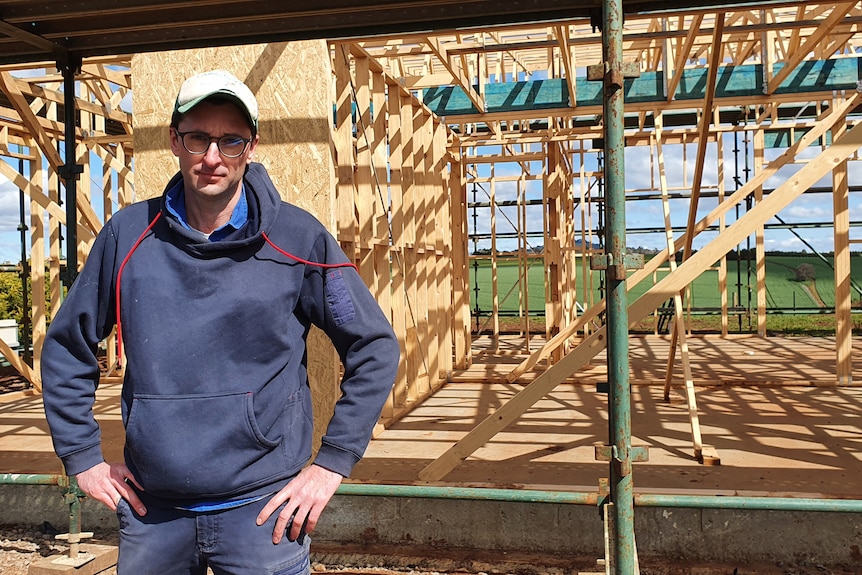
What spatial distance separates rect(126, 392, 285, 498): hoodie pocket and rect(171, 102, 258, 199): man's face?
56cm

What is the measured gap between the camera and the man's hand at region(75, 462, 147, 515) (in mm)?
1974

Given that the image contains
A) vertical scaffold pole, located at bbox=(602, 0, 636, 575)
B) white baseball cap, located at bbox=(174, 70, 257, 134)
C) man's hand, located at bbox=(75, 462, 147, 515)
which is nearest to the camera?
white baseball cap, located at bbox=(174, 70, 257, 134)

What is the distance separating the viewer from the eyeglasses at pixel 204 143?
192 centimetres

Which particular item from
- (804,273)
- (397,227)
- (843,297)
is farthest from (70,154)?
(804,273)

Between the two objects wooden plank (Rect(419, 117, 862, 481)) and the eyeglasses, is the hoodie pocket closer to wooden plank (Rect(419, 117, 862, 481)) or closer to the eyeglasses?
the eyeglasses

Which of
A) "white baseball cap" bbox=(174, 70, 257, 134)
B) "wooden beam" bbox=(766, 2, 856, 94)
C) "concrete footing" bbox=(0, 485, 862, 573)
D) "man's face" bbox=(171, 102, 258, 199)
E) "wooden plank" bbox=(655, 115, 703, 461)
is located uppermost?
"wooden beam" bbox=(766, 2, 856, 94)

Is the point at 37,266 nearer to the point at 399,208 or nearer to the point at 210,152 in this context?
the point at 399,208

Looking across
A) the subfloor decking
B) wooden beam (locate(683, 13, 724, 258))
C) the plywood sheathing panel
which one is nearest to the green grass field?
the plywood sheathing panel

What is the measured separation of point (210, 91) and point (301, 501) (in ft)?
3.58

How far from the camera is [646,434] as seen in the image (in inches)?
251

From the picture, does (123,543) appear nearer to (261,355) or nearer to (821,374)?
(261,355)

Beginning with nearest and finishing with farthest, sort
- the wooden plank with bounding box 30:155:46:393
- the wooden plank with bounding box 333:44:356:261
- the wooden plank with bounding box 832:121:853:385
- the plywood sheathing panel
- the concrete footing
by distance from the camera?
the concrete footing, the wooden plank with bounding box 333:44:356:261, the plywood sheathing panel, the wooden plank with bounding box 832:121:853:385, the wooden plank with bounding box 30:155:46:393

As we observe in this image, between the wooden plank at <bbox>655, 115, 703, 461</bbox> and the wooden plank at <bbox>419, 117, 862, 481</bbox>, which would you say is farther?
the wooden plank at <bbox>655, 115, 703, 461</bbox>

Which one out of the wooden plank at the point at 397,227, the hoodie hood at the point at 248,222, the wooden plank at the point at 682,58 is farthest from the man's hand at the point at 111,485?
the wooden plank at the point at 682,58
